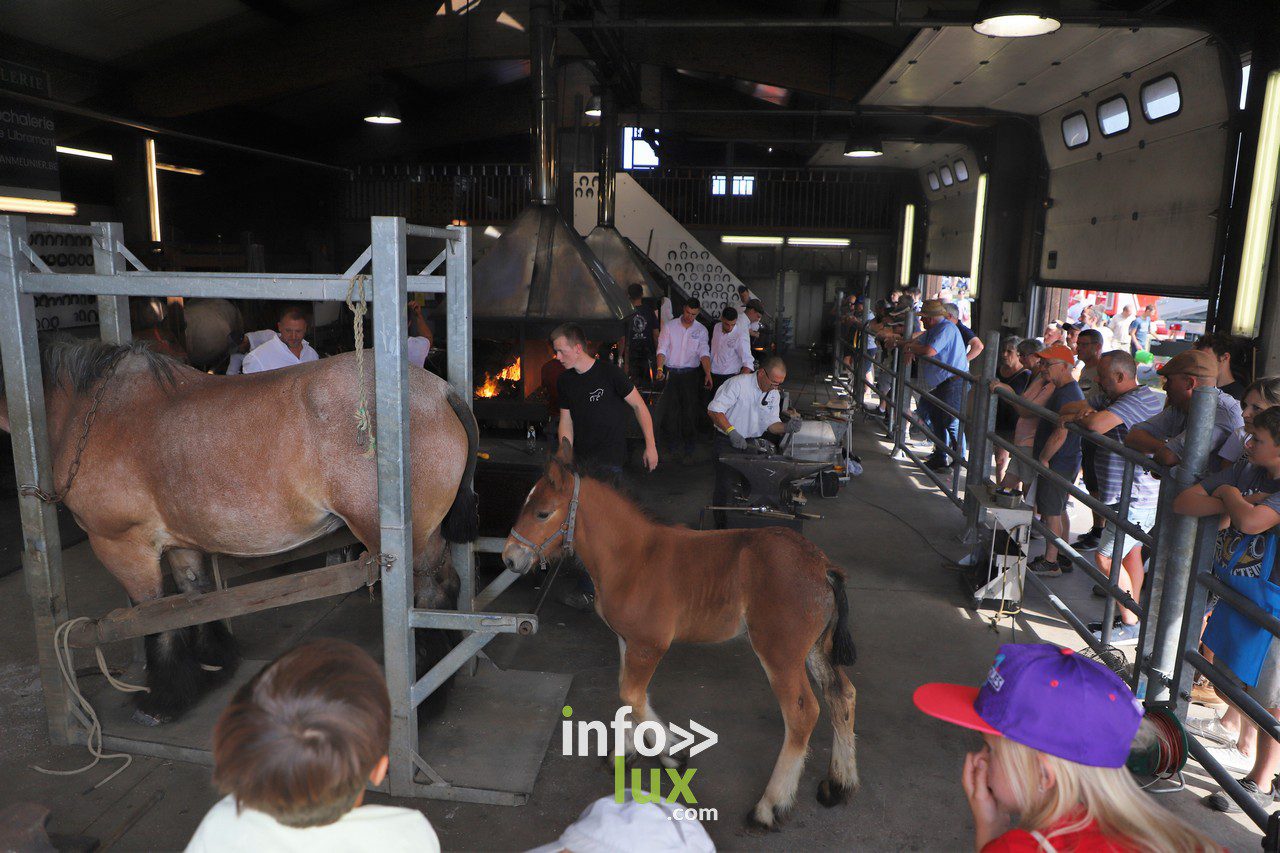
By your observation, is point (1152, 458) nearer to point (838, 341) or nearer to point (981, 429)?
point (981, 429)

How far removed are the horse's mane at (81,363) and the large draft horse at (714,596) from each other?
2.00m

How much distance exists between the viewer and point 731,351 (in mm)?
10516

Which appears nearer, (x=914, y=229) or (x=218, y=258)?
(x=218, y=258)

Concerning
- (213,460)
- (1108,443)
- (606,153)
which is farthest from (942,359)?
(213,460)

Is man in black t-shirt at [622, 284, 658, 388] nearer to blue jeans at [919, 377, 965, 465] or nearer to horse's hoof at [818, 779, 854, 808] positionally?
blue jeans at [919, 377, 965, 465]

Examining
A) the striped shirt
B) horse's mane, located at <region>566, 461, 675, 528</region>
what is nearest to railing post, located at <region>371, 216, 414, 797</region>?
horse's mane, located at <region>566, 461, 675, 528</region>

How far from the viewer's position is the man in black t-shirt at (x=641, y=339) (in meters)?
11.6

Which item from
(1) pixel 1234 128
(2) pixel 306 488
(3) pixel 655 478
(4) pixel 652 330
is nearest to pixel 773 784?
(2) pixel 306 488

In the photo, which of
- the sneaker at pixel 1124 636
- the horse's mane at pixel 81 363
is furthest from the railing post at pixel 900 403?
the horse's mane at pixel 81 363

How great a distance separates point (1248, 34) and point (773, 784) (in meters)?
7.40

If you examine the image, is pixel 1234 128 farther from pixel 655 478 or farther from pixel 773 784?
pixel 773 784

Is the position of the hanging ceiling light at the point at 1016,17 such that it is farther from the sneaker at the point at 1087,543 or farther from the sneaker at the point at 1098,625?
the sneaker at the point at 1098,625

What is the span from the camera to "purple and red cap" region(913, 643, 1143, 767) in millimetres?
1382

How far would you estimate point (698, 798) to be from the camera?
340cm
